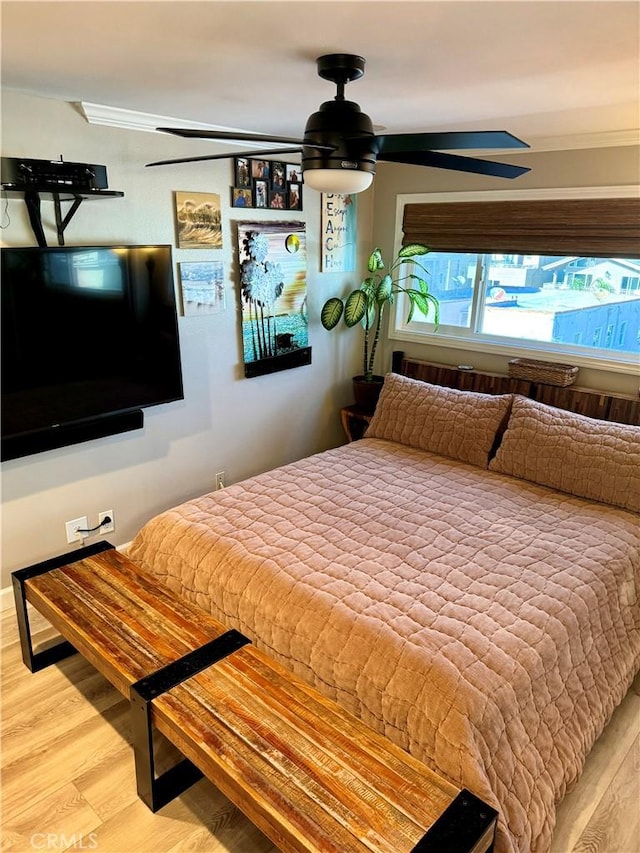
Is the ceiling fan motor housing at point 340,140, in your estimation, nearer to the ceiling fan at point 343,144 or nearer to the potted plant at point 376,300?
the ceiling fan at point 343,144

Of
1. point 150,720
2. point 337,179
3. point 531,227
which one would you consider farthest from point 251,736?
point 531,227

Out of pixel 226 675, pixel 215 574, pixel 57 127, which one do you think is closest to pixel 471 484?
pixel 215 574

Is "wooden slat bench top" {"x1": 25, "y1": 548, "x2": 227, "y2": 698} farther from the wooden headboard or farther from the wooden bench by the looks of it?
the wooden headboard

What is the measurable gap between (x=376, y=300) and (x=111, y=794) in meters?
2.93

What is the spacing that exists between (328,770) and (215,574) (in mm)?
882

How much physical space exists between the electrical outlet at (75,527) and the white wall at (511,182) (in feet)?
7.52

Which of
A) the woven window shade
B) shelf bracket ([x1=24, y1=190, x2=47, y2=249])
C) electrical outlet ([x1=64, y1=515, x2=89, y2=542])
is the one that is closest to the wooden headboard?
the woven window shade

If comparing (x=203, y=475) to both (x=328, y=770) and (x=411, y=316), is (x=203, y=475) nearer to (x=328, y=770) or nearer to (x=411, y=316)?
(x=411, y=316)

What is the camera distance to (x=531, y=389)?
3.34 meters

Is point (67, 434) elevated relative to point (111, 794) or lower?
elevated

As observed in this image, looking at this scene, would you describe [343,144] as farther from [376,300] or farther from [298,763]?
[376,300]

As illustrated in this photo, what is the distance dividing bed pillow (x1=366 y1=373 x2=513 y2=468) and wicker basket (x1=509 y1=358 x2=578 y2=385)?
9.2 inches

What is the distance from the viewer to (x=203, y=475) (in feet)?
11.2

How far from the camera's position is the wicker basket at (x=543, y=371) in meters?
3.20
